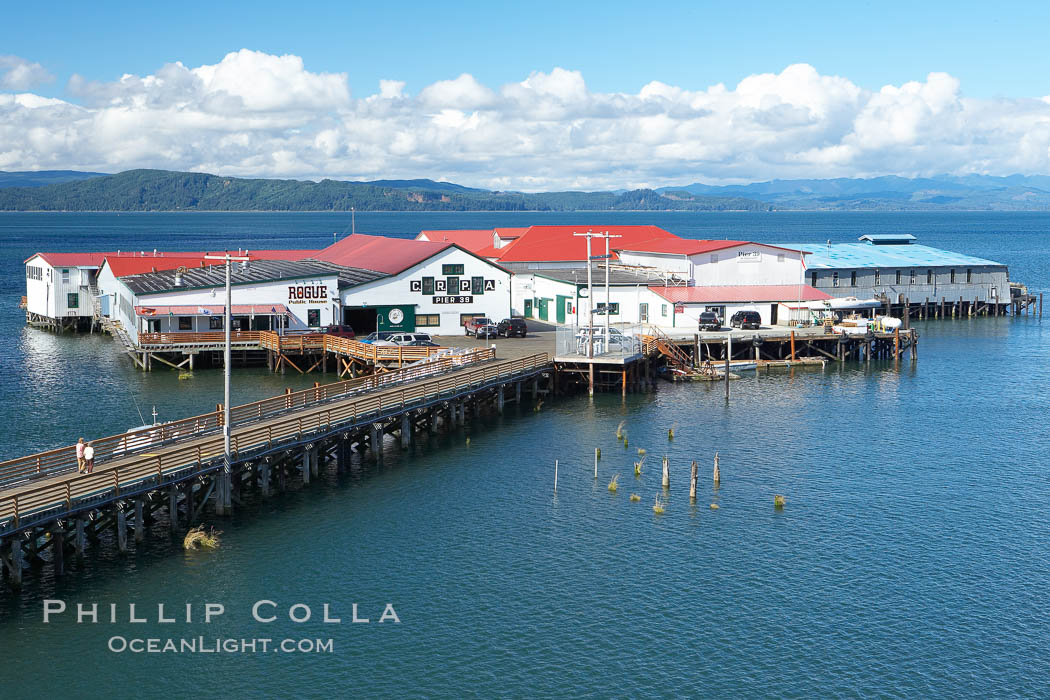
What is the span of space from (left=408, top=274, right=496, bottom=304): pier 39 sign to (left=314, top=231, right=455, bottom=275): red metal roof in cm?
183

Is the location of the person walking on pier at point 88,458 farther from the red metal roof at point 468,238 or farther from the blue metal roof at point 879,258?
the red metal roof at point 468,238

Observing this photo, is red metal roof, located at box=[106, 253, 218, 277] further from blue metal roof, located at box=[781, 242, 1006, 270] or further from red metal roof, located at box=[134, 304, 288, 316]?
blue metal roof, located at box=[781, 242, 1006, 270]

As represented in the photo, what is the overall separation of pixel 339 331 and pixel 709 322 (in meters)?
29.6

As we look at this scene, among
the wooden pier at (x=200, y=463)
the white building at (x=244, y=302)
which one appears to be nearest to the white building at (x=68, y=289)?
the white building at (x=244, y=302)

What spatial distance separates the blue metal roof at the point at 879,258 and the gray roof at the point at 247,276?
48744mm

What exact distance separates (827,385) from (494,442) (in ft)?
97.7

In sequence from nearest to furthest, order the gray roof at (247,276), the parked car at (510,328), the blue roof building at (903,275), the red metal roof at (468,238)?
the gray roof at (247,276) → the parked car at (510,328) → the blue roof building at (903,275) → the red metal roof at (468,238)

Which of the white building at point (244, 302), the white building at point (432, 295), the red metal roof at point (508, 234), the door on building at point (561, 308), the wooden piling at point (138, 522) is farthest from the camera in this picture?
the red metal roof at point (508, 234)

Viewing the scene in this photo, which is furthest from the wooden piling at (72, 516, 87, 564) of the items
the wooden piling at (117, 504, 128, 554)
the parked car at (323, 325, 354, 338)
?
the parked car at (323, 325, 354, 338)

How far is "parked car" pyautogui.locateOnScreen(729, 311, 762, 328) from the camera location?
87562 mm

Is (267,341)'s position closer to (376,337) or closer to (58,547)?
(376,337)

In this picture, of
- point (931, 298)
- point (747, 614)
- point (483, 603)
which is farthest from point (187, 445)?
point (931, 298)

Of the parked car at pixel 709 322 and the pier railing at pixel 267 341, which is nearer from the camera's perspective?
the pier railing at pixel 267 341

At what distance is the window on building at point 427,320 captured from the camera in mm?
84625
